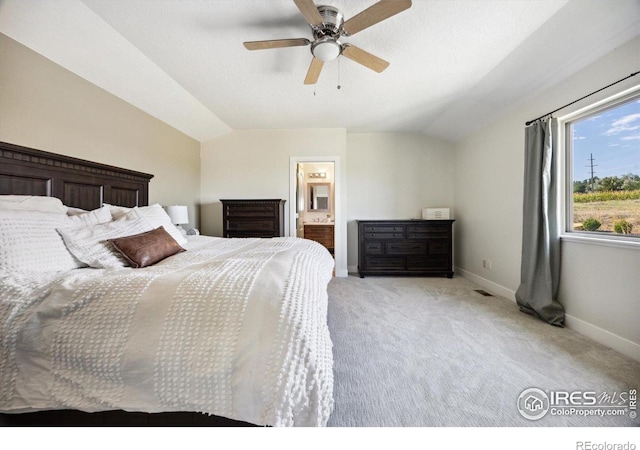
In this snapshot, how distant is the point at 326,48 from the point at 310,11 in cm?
32

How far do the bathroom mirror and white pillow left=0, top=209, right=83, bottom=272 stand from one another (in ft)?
18.0

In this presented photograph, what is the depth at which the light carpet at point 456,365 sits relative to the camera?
1.24 m

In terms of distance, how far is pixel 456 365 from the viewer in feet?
5.37

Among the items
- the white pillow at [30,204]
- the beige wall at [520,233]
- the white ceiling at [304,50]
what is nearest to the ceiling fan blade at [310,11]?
the white ceiling at [304,50]

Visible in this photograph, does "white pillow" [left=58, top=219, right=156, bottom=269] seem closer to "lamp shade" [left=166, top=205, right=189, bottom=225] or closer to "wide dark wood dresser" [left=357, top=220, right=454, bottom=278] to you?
"lamp shade" [left=166, top=205, right=189, bottom=225]

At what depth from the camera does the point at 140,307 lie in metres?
0.92

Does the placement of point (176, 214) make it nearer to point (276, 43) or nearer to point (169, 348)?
point (276, 43)

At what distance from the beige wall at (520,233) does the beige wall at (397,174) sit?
28cm

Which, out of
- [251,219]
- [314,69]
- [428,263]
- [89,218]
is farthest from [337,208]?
[89,218]

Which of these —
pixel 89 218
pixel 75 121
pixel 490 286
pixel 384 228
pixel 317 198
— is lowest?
pixel 490 286

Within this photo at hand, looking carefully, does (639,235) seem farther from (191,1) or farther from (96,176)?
(96,176)

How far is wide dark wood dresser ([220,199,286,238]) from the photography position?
12.5 ft

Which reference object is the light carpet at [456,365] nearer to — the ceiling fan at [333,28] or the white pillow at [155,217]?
the white pillow at [155,217]

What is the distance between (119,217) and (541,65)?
385cm
